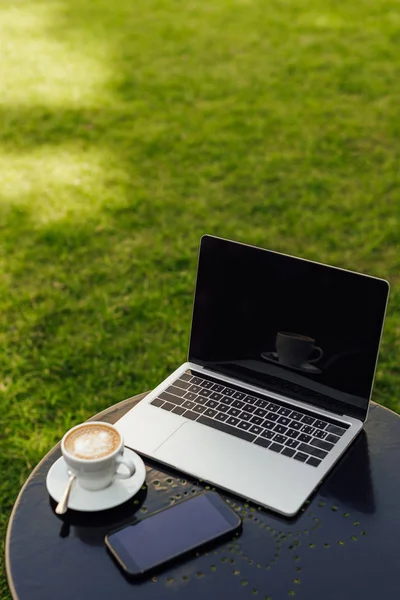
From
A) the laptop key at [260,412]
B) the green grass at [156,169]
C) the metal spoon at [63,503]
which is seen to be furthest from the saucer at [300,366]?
the green grass at [156,169]

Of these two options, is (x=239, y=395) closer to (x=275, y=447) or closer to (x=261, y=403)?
(x=261, y=403)

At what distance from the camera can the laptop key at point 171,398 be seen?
1774 mm

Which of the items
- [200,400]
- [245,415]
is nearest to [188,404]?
[200,400]

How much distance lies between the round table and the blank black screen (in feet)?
0.10

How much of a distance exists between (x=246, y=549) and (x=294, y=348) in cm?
49

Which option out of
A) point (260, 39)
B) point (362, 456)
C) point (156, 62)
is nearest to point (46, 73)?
point (156, 62)

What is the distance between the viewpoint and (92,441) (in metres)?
1.53

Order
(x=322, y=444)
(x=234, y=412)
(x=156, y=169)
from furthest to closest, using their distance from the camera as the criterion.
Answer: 1. (x=156, y=169)
2. (x=234, y=412)
3. (x=322, y=444)

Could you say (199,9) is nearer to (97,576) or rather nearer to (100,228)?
(100,228)

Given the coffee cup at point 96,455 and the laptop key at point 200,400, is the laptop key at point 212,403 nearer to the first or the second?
the laptop key at point 200,400

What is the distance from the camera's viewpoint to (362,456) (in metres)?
1.63

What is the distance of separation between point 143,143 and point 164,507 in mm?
3201

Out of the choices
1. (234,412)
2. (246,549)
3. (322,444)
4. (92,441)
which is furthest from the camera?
(234,412)

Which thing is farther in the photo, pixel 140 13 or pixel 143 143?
pixel 140 13
